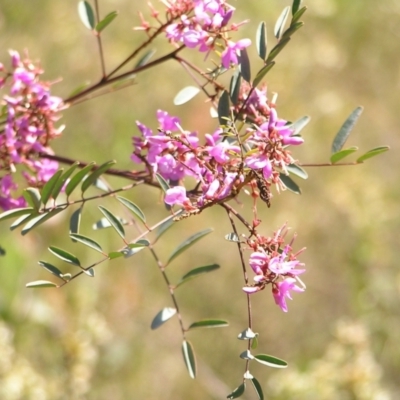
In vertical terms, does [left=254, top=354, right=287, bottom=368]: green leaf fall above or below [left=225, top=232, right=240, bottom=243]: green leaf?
below

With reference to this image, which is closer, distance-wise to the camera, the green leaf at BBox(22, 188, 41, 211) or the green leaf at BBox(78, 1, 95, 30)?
the green leaf at BBox(22, 188, 41, 211)

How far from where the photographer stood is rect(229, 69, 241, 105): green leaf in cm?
79

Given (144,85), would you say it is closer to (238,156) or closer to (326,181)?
(326,181)

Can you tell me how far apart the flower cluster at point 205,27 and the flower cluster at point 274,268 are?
241 mm

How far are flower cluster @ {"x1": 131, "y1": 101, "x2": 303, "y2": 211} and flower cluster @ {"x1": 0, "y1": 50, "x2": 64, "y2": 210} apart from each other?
0.54 ft

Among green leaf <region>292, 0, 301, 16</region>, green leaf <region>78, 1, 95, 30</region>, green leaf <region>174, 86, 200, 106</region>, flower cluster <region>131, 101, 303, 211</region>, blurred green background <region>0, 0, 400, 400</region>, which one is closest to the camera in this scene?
flower cluster <region>131, 101, 303, 211</region>

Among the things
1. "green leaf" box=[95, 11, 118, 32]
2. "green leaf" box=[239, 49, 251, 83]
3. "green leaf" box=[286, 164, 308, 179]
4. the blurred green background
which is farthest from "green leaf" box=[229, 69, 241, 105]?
the blurred green background

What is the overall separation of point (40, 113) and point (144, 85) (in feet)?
6.71

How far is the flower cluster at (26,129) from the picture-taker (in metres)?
0.81

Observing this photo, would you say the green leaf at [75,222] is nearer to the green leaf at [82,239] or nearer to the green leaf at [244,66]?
the green leaf at [82,239]

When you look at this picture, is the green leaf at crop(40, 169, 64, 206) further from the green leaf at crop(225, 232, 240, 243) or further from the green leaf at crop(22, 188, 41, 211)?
the green leaf at crop(225, 232, 240, 243)

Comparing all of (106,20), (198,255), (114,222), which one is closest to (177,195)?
(114,222)

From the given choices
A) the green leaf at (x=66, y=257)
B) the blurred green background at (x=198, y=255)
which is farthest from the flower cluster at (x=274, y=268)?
the blurred green background at (x=198, y=255)

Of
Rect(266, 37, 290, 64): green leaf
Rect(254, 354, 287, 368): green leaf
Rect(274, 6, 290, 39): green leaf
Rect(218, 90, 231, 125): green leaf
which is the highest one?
Rect(274, 6, 290, 39): green leaf
